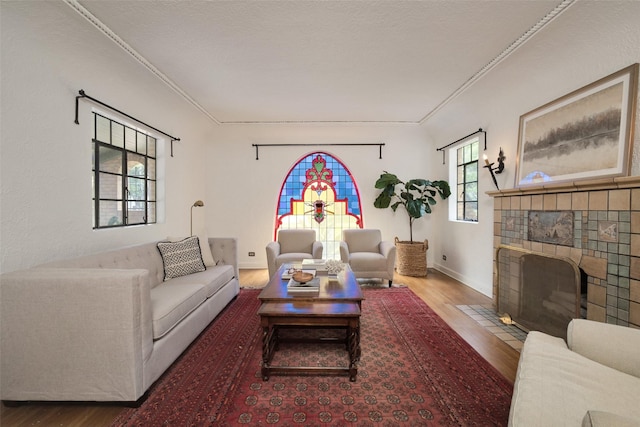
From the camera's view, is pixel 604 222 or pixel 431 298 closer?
pixel 604 222

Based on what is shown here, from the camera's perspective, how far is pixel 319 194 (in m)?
5.17

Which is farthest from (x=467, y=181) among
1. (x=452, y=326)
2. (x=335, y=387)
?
(x=335, y=387)

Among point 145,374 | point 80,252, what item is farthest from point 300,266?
point 80,252

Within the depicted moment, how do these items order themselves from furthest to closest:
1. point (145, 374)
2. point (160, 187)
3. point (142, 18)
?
point (160, 187)
point (142, 18)
point (145, 374)

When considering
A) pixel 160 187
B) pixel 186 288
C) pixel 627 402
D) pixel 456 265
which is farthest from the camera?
pixel 456 265

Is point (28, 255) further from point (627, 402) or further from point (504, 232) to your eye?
point (504, 232)

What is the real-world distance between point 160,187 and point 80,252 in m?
1.58

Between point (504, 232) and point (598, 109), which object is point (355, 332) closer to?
point (504, 232)

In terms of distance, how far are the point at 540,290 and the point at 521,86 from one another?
6.96ft

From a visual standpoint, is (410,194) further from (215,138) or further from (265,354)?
(215,138)

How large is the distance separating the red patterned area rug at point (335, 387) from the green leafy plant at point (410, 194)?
242cm

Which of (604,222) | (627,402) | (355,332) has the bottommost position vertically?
(355,332)

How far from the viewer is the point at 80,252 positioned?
2352 mm

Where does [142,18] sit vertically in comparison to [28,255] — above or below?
above
